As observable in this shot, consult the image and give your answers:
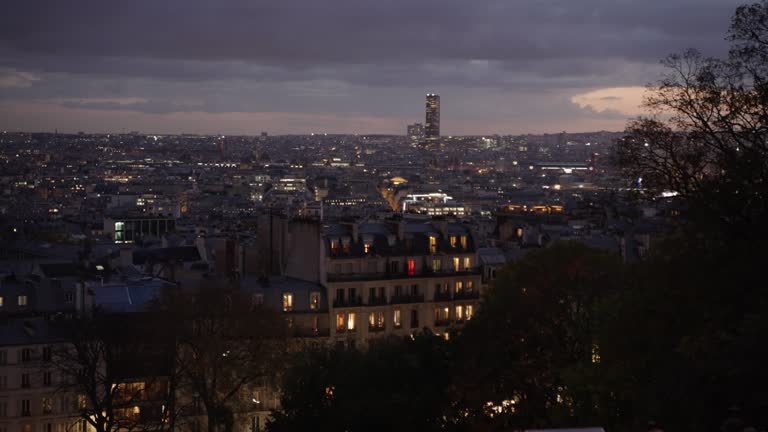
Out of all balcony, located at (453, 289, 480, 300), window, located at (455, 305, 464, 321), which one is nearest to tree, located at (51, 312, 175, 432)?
window, located at (455, 305, 464, 321)

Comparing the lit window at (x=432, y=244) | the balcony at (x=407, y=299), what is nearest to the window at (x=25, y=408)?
the balcony at (x=407, y=299)

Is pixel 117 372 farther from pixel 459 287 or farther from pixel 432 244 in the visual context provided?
pixel 459 287

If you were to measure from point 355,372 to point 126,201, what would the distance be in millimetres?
161810

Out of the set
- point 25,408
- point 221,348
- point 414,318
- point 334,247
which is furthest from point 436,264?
point 25,408

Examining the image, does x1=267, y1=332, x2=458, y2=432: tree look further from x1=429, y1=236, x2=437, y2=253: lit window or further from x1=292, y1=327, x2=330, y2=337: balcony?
x1=429, y1=236, x2=437, y2=253: lit window

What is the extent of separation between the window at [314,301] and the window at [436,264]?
4.63 metres

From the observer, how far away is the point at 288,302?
38594mm

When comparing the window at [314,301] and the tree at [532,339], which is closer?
the tree at [532,339]

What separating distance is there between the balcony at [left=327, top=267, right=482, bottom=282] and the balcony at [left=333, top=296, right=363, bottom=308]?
57 centimetres

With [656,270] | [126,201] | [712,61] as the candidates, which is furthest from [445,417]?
[126,201]

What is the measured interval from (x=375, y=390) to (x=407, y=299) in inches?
519

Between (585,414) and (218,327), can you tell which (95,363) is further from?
(585,414)

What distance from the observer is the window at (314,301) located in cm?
3903

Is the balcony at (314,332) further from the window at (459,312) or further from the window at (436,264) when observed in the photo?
the window at (459,312)
